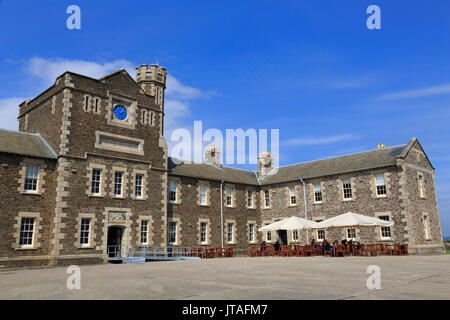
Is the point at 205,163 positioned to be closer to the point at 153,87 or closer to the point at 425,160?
the point at 153,87

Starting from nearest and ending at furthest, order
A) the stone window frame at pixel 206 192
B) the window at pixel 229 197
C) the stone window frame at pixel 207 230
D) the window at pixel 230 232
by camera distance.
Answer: the stone window frame at pixel 207 230 → the stone window frame at pixel 206 192 → the window at pixel 230 232 → the window at pixel 229 197

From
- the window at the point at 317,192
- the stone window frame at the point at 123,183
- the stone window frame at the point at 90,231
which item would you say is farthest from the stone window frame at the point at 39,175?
the window at the point at 317,192

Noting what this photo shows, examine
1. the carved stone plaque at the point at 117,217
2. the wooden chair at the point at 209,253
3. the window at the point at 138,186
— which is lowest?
the wooden chair at the point at 209,253

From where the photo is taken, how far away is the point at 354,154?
1316 inches

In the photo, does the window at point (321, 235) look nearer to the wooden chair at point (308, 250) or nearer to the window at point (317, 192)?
the window at point (317, 192)

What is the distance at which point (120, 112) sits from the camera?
25.4m

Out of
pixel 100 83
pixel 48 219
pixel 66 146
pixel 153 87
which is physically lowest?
pixel 48 219

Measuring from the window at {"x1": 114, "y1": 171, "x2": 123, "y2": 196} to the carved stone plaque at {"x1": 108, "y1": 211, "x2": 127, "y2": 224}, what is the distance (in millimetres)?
1272

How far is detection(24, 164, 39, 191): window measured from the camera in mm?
21270

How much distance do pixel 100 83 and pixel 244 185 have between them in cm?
1679

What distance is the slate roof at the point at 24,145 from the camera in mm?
21078

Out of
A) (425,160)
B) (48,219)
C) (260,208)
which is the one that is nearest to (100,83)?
(48,219)

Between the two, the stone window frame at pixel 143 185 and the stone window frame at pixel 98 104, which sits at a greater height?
the stone window frame at pixel 98 104

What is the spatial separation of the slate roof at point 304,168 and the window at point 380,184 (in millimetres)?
901
